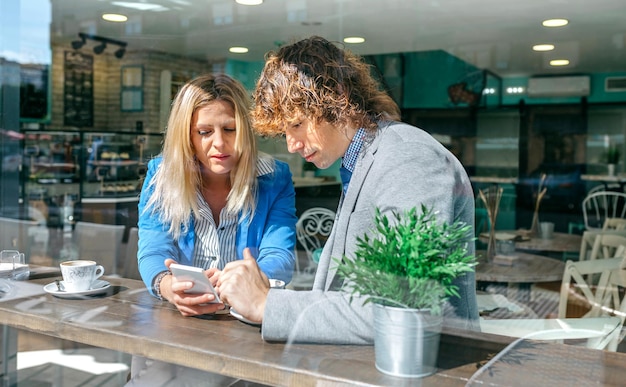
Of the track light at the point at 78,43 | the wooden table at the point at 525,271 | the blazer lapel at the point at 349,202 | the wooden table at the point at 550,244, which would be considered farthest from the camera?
the track light at the point at 78,43

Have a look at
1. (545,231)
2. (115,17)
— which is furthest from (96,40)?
(545,231)

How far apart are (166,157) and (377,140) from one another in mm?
653

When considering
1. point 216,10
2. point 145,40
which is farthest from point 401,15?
point 145,40

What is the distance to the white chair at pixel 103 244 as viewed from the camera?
2367 millimetres

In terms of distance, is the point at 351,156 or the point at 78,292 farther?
the point at 78,292

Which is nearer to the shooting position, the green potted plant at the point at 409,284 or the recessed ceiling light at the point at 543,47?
the green potted plant at the point at 409,284

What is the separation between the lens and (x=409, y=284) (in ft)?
2.85

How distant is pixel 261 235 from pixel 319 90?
1.56 feet

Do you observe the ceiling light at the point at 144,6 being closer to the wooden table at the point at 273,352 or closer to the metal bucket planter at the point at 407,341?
the wooden table at the point at 273,352

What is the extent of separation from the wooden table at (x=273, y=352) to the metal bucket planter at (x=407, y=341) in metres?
0.01

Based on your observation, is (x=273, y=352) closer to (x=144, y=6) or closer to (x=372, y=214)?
(x=372, y=214)

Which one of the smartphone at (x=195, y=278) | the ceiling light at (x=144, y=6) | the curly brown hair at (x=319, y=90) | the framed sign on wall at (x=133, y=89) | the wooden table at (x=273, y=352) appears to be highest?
the ceiling light at (x=144, y=6)

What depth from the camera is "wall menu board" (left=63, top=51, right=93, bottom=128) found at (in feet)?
17.9

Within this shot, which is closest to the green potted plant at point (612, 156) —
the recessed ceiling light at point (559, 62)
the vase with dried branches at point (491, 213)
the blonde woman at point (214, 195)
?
the recessed ceiling light at point (559, 62)
